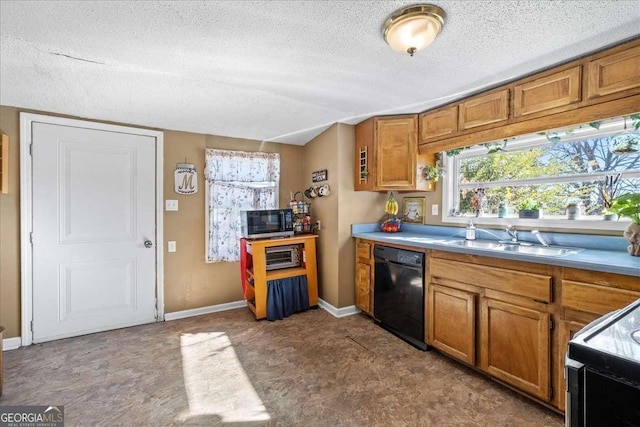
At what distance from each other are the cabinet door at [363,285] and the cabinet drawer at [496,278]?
2.85 feet

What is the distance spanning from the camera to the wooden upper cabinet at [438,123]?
2.42 metres

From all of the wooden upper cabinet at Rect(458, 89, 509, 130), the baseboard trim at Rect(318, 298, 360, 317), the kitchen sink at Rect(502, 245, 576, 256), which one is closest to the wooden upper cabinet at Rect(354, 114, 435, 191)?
the wooden upper cabinet at Rect(458, 89, 509, 130)

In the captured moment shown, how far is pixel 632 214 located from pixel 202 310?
381 centimetres

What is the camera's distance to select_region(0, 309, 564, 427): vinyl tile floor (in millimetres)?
1664

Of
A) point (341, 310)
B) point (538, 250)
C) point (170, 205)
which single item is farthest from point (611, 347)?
point (170, 205)

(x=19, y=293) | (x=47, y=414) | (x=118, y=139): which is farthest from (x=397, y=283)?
(x=19, y=293)

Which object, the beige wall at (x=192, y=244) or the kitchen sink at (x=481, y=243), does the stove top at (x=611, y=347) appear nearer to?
the kitchen sink at (x=481, y=243)

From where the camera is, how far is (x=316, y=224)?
354cm

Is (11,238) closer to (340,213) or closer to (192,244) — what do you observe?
(192,244)

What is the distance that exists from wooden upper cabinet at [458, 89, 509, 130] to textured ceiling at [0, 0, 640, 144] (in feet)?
0.39

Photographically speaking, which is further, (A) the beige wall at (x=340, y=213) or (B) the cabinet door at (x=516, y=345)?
(A) the beige wall at (x=340, y=213)

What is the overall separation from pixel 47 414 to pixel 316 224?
Result: 8.85 feet

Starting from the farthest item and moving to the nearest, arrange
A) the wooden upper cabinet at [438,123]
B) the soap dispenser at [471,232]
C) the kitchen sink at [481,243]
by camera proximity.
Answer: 1. the soap dispenser at [471,232]
2. the wooden upper cabinet at [438,123]
3. the kitchen sink at [481,243]

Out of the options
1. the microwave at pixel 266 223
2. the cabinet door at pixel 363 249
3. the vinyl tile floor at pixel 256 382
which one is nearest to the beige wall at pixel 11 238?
the vinyl tile floor at pixel 256 382
